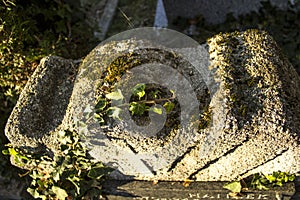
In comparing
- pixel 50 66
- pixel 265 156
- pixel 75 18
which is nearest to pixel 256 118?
pixel 265 156

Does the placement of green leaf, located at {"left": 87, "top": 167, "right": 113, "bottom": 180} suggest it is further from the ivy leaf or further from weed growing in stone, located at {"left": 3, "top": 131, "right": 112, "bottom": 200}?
the ivy leaf

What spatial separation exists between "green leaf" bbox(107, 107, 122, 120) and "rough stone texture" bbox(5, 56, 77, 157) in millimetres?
379

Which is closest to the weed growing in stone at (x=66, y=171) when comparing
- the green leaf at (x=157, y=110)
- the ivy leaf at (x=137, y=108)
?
the ivy leaf at (x=137, y=108)

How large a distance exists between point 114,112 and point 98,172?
0.45m

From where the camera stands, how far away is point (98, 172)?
8.16 feet

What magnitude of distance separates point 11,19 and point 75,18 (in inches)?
31.0

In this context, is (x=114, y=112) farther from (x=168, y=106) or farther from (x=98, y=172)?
(x=98, y=172)

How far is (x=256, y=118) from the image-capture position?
2.14 metres

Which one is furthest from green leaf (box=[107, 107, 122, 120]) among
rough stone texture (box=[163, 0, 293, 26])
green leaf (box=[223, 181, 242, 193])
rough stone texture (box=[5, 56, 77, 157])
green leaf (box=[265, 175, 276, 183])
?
rough stone texture (box=[163, 0, 293, 26])

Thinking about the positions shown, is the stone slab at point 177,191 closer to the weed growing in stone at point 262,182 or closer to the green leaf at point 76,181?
the weed growing in stone at point 262,182

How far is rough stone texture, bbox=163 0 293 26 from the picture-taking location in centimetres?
432

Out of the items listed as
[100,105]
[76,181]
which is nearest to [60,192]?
[76,181]

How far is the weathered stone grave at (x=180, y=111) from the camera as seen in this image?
2178mm

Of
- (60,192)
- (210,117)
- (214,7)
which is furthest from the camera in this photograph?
(214,7)
